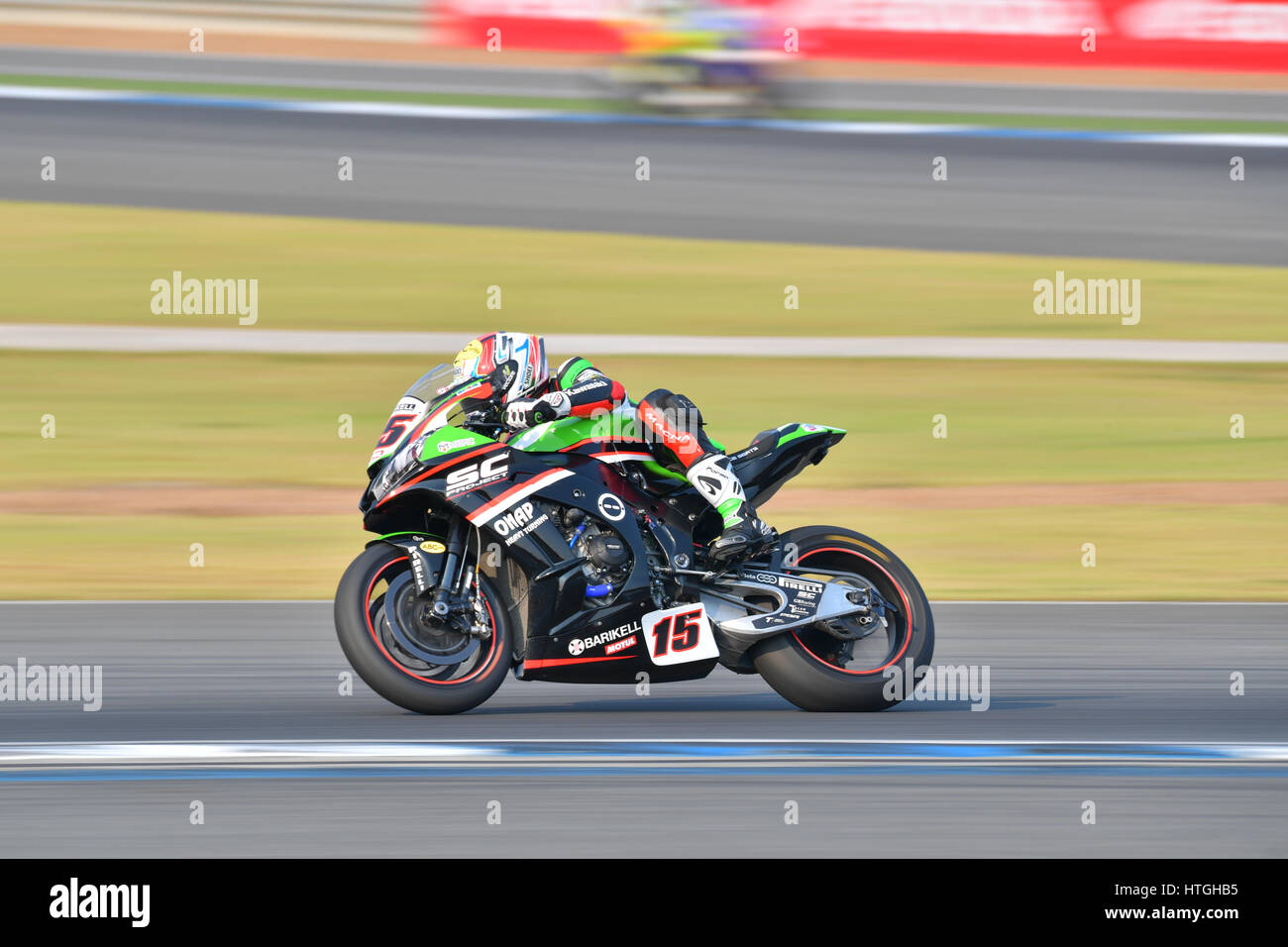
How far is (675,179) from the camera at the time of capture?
68.1 ft

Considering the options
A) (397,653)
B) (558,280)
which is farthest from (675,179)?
(397,653)

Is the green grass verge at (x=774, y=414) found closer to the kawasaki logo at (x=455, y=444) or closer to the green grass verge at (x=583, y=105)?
the kawasaki logo at (x=455, y=444)

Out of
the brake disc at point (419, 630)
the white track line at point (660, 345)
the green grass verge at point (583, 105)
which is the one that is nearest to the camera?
the brake disc at point (419, 630)

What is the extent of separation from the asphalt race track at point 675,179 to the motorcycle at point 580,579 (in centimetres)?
1221

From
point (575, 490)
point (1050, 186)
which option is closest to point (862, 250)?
point (1050, 186)

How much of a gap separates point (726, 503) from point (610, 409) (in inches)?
24.5

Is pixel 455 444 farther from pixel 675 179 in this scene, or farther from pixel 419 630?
pixel 675 179

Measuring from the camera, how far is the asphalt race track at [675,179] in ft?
64.7

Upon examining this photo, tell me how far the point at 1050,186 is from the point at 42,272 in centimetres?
1134

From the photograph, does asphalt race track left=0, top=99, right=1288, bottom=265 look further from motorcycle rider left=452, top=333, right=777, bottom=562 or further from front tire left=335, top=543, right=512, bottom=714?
front tire left=335, top=543, right=512, bottom=714

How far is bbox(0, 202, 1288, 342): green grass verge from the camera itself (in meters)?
17.1

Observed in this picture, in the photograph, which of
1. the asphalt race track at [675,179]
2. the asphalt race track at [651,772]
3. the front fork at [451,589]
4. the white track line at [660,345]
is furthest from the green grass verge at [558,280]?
the front fork at [451,589]

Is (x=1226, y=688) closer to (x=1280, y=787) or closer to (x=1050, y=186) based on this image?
(x=1280, y=787)

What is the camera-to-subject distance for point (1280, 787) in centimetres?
659
